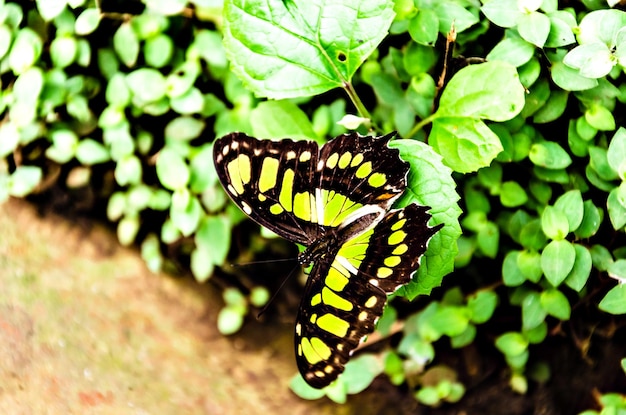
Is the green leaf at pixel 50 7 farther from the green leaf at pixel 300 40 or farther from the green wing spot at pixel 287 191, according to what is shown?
the green wing spot at pixel 287 191

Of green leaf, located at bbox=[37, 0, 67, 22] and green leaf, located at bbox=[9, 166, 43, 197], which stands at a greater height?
green leaf, located at bbox=[37, 0, 67, 22]

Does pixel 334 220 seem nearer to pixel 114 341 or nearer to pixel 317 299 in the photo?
pixel 317 299

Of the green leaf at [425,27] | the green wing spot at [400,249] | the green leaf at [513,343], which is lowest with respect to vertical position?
the green leaf at [513,343]

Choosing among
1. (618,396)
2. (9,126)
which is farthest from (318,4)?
(618,396)

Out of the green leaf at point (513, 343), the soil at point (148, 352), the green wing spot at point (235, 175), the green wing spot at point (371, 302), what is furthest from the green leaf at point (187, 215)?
the green leaf at point (513, 343)

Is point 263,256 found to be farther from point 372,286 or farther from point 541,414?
point 541,414

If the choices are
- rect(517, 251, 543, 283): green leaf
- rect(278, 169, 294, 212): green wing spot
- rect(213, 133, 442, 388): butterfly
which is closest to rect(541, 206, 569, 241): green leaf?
rect(517, 251, 543, 283): green leaf

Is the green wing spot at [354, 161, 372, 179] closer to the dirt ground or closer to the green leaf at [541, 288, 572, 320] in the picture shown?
the green leaf at [541, 288, 572, 320]
